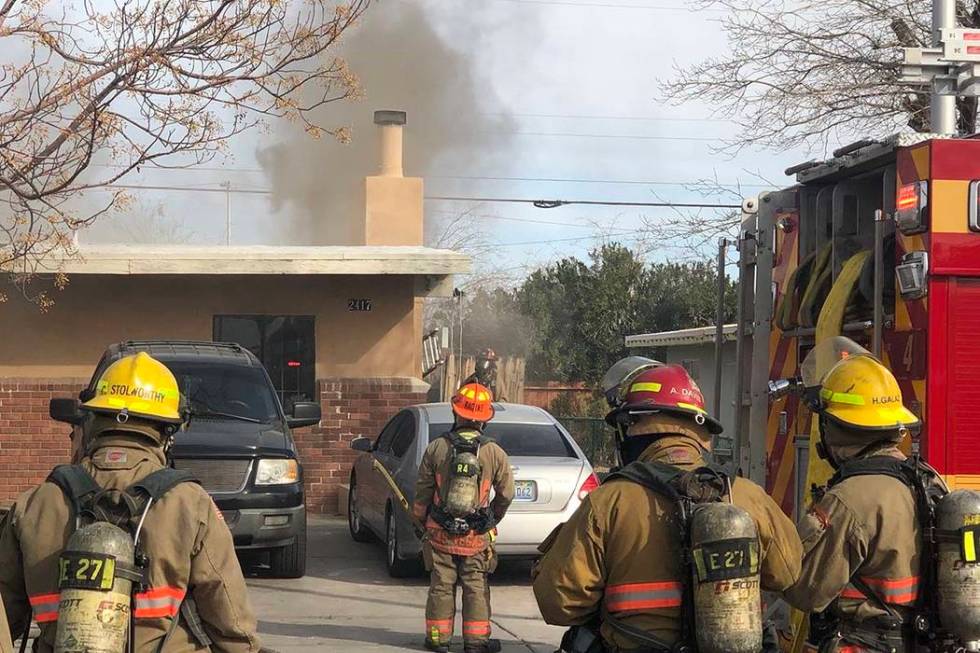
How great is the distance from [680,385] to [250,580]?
8.27 meters

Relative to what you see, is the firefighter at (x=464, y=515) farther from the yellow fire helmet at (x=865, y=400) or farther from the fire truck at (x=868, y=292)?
the yellow fire helmet at (x=865, y=400)

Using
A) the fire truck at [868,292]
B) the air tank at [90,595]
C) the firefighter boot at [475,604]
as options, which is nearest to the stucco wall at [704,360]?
the firefighter boot at [475,604]

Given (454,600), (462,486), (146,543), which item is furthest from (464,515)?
(146,543)

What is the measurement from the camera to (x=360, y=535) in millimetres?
14000

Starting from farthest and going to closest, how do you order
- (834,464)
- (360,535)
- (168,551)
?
(360,535) → (834,464) → (168,551)

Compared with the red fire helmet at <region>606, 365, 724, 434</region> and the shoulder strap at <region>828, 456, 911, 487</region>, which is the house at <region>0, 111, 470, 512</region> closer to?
the shoulder strap at <region>828, 456, 911, 487</region>

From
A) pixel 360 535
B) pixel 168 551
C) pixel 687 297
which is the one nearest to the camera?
pixel 168 551

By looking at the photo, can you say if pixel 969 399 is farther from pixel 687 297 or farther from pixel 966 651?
pixel 687 297

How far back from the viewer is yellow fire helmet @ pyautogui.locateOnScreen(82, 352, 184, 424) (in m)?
3.85

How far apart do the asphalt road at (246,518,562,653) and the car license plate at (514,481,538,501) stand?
83 centimetres

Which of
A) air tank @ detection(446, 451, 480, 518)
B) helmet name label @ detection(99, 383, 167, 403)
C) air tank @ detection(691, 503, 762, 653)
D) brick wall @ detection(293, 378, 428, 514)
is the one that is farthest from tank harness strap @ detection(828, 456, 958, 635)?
brick wall @ detection(293, 378, 428, 514)

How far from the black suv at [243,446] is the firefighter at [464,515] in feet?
7.60

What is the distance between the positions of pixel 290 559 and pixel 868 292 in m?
6.82

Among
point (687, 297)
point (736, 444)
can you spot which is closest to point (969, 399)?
point (736, 444)
